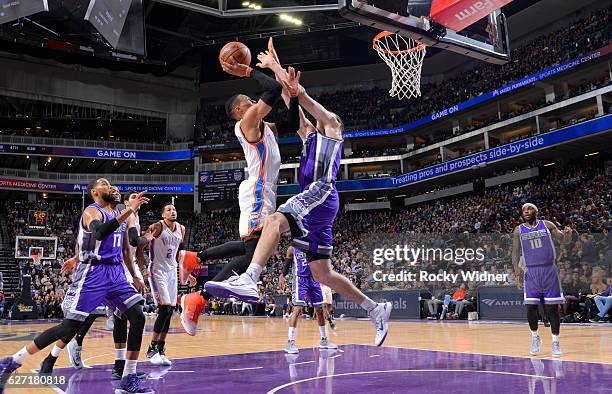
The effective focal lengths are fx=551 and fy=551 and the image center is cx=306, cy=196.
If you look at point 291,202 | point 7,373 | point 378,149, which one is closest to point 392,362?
point 291,202

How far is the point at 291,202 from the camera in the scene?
15.7 ft

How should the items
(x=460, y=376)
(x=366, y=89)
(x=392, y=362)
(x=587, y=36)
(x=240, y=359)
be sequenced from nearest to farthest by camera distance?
(x=460, y=376)
(x=392, y=362)
(x=240, y=359)
(x=587, y=36)
(x=366, y=89)

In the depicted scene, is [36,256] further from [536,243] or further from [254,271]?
[254,271]

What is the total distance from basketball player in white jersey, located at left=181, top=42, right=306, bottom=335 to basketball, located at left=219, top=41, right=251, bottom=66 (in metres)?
0.09

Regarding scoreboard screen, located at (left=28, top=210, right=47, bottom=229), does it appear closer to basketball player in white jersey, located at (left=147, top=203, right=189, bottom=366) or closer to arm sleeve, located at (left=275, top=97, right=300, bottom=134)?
basketball player in white jersey, located at (left=147, top=203, right=189, bottom=366)

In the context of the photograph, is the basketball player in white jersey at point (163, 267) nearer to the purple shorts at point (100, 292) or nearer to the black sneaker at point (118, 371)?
the black sneaker at point (118, 371)

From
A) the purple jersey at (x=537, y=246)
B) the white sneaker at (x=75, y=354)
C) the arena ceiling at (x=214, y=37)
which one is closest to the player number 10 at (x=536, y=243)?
the purple jersey at (x=537, y=246)

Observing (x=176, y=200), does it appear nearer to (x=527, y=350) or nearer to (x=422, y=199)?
(x=422, y=199)

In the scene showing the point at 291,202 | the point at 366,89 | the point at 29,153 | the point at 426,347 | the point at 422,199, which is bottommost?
the point at 426,347

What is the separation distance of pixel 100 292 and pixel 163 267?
94.3 inches

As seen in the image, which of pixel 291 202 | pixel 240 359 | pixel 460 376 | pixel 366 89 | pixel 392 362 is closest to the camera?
pixel 291 202

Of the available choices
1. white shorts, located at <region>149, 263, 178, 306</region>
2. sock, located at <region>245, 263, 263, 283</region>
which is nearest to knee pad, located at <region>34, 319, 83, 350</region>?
sock, located at <region>245, 263, 263, 283</region>

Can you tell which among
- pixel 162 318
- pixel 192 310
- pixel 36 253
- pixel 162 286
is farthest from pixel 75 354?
pixel 36 253

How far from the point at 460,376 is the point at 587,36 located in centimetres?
2726
